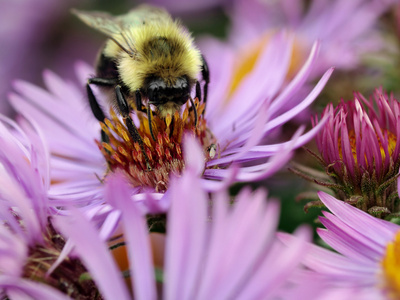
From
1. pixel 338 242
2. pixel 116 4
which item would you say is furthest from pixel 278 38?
pixel 116 4

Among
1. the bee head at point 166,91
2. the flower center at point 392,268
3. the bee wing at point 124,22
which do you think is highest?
the bee wing at point 124,22

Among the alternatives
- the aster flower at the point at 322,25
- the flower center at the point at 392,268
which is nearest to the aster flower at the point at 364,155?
the flower center at the point at 392,268

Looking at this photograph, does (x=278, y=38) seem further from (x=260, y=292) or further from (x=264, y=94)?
(x=260, y=292)

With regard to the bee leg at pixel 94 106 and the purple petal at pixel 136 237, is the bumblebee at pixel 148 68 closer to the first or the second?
the bee leg at pixel 94 106

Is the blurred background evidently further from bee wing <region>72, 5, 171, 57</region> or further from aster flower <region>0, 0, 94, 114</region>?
bee wing <region>72, 5, 171, 57</region>

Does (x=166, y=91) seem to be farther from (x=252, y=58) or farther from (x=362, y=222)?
(x=252, y=58)
